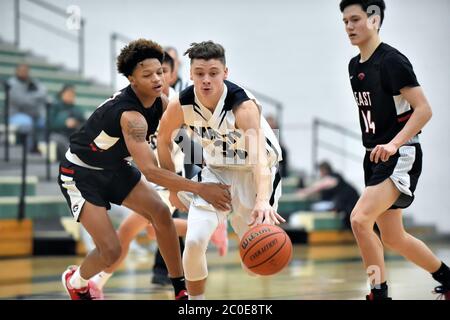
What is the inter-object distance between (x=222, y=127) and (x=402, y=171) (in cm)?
103

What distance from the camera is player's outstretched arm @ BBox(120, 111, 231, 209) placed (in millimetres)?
4801

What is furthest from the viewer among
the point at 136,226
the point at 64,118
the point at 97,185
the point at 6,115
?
the point at 64,118

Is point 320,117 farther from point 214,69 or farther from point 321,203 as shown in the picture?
point 214,69

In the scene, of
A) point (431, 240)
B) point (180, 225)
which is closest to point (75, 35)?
point (431, 240)

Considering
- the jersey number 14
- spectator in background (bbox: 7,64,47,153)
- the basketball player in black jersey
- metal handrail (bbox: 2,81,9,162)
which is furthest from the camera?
spectator in background (bbox: 7,64,47,153)

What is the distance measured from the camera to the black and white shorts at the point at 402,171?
4863 millimetres

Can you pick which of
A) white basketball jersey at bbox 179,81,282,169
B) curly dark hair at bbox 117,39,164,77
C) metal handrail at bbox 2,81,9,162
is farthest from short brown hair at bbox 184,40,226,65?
metal handrail at bbox 2,81,9,162

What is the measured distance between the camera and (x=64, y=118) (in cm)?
1158

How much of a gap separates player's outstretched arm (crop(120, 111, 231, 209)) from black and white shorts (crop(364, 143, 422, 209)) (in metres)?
0.86

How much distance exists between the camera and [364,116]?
4.99 metres

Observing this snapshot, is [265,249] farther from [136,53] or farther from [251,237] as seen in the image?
[136,53]

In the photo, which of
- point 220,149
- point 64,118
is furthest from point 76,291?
point 64,118

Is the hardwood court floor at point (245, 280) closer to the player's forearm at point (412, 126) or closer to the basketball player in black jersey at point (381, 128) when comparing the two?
the basketball player in black jersey at point (381, 128)

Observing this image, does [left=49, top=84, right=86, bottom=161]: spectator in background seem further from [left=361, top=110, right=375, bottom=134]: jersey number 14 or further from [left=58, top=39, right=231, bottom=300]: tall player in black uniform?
[left=361, top=110, right=375, bottom=134]: jersey number 14
